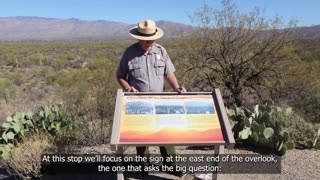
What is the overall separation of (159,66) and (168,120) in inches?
37.2

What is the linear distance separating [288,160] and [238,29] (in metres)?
6.81

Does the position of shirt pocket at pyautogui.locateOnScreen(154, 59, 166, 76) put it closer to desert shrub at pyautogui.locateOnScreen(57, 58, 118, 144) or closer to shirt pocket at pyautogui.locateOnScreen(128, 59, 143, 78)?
shirt pocket at pyautogui.locateOnScreen(128, 59, 143, 78)

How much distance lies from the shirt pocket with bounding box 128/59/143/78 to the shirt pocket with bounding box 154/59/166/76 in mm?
194

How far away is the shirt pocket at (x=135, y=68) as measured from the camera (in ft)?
18.5

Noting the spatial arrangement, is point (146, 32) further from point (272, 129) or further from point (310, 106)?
point (310, 106)

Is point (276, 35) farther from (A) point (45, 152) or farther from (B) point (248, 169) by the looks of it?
(A) point (45, 152)

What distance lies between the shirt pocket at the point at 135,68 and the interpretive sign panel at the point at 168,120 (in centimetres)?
35

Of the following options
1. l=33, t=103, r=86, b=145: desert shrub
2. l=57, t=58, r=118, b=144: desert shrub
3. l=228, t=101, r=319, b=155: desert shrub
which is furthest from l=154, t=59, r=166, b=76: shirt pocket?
l=57, t=58, r=118, b=144: desert shrub

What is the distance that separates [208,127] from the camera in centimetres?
488

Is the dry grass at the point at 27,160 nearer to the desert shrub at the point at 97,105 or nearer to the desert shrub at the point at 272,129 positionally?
the desert shrub at the point at 97,105

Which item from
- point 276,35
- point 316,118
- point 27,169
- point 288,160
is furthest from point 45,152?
point 276,35

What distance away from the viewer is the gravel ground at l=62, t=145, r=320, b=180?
623 centimetres

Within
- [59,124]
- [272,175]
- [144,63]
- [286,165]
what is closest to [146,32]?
[144,63]

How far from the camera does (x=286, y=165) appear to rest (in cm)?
689
